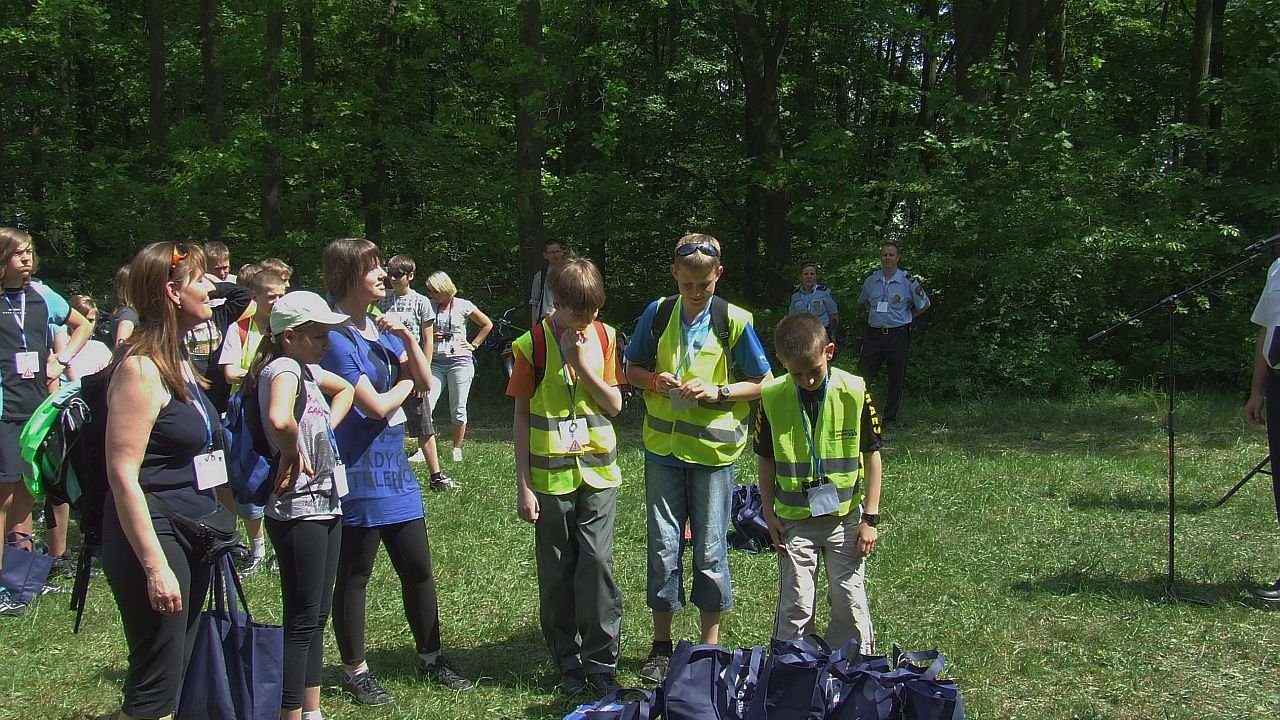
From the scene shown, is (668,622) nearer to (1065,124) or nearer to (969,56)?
(1065,124)

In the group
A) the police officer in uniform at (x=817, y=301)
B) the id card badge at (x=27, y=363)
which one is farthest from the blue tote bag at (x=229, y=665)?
the police officer in uniform at (x=817, y=301)

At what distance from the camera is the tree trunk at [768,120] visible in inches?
599

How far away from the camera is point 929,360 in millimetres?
13398

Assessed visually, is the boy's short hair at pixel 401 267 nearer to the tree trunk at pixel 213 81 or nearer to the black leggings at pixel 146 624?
the black leggings at pixel 146 624

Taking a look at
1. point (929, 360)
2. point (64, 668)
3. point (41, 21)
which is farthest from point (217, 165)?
point (64, 668)

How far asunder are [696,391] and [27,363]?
404 cm

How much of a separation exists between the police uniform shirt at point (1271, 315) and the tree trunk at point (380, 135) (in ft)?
46.2

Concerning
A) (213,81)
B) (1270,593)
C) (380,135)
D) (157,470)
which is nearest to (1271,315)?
(1270,593)

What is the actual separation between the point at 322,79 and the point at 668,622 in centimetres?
1768

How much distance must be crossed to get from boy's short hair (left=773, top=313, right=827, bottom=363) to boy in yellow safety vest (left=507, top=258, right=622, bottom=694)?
73 cm

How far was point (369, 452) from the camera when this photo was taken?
4059 mm

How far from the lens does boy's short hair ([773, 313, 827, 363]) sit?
3.88 meters

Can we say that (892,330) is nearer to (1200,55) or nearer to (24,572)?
(24,572)

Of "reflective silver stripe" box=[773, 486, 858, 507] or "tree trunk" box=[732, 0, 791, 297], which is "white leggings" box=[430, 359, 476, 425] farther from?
"tree trunk" box=[732, 0, 791, 297]
